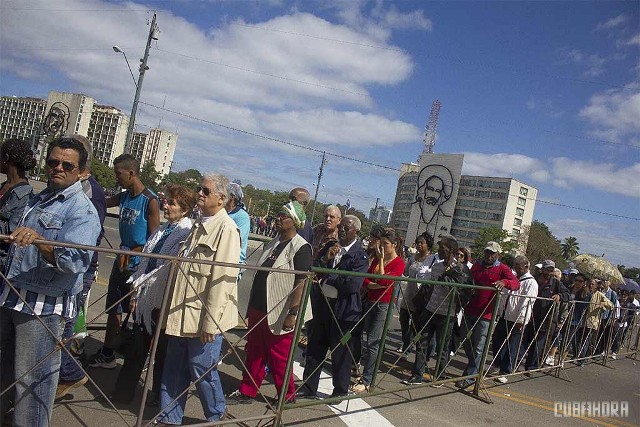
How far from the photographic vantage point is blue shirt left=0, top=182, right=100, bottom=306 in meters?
2.48

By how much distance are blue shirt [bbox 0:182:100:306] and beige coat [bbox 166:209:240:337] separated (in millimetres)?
687

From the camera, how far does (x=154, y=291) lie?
3.48 m

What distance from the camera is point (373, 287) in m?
5.20

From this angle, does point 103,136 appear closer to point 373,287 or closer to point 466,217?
point 466,217

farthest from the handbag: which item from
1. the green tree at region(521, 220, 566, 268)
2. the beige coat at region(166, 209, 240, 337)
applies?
the green tree at region(521, 220, 566, 268)

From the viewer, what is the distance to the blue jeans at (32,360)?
257 cm

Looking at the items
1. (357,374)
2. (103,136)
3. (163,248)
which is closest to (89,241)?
(163,248)

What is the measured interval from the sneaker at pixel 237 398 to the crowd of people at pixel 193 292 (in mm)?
10

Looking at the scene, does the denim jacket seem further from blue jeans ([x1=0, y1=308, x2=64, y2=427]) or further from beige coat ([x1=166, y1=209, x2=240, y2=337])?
beige coat ([x1=166, y1=209, x2=240, y2=337])

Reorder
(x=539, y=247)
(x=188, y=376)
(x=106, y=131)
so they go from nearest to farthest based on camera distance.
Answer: (x=188, y=376), (x=539, y=247), (x=106, y=131)

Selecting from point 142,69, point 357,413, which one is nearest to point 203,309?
point 357,413

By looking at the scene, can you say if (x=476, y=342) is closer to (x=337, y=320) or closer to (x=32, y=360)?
(x=337, y=320)

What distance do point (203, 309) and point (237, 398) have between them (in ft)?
4.59

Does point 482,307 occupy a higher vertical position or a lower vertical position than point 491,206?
lower
